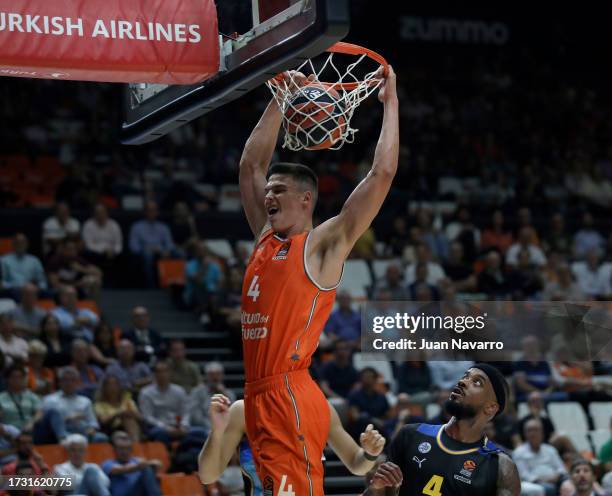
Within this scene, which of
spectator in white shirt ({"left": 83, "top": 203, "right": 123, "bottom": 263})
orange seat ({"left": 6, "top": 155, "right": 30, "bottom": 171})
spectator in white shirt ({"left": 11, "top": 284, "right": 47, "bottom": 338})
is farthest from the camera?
orange seat ({"left": 6, "top": 155, "right": 30, "bottom": 171})

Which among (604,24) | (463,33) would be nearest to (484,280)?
(463,33)

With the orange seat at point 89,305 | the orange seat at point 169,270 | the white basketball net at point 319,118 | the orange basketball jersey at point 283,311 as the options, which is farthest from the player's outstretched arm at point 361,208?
the orange seat at point 169,270

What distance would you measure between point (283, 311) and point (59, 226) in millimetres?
9456

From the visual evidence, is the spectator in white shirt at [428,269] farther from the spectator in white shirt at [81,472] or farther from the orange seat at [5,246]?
the spectator in white shirt at [81,472]

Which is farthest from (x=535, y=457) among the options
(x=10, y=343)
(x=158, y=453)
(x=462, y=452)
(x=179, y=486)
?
(x=462, y=452)

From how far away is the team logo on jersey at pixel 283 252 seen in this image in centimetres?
549

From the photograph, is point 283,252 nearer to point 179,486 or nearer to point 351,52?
point 351,52

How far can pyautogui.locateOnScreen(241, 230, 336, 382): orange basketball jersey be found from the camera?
5.41 metres

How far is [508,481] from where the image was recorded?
6.18 metres

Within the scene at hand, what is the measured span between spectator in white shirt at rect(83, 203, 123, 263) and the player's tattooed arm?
359 inches

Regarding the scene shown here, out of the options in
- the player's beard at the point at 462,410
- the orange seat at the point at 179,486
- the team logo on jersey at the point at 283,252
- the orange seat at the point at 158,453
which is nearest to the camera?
the team logo on jersey at the point at 283,252

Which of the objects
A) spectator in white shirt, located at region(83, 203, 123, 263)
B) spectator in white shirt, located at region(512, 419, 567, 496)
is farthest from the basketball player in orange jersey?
spectator in white shirt, located at region(83, 203, 123, 263)

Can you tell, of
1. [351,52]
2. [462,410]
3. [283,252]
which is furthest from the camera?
[462,410]

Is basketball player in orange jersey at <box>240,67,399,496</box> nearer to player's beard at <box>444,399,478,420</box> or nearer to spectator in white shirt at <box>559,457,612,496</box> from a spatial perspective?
player's beard at <box>444,399,478,420</box>
